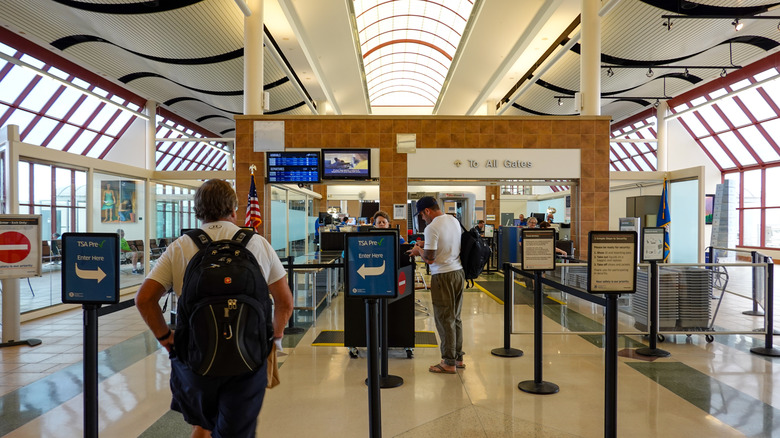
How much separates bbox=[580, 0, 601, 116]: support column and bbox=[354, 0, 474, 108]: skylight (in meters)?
Answer: 3.00

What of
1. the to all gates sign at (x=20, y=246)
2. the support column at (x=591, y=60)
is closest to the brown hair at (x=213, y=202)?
the to all gates sign at (x=20, y=246)

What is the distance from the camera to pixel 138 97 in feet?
53.8

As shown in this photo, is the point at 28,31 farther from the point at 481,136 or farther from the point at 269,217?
the point at 481,136

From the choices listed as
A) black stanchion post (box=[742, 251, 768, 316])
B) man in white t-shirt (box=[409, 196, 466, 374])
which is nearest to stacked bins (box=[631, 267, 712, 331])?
black stanchion post (box=[742, 251, 768, 316])

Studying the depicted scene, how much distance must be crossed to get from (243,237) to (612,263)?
7.27 feet

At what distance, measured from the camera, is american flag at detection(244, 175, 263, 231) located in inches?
289

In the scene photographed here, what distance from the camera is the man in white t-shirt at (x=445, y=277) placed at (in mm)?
3859

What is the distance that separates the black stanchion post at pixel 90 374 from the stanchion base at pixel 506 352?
3404 millimetres

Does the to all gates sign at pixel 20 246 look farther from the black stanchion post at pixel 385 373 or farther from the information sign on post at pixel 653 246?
the information sign on post at pixel 653 246

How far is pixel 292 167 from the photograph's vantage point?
780 centimetres

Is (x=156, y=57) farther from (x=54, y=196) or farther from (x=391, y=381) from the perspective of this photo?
(x=391, y=381)

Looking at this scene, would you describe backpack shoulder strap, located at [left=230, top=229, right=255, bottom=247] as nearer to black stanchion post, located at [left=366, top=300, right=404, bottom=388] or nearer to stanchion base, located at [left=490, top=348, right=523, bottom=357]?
black stanchion post, located at [left=366, top=300, right=404, bottom=388]

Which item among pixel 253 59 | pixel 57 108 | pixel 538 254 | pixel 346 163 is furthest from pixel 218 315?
pixel 57 108

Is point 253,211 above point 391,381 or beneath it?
above
